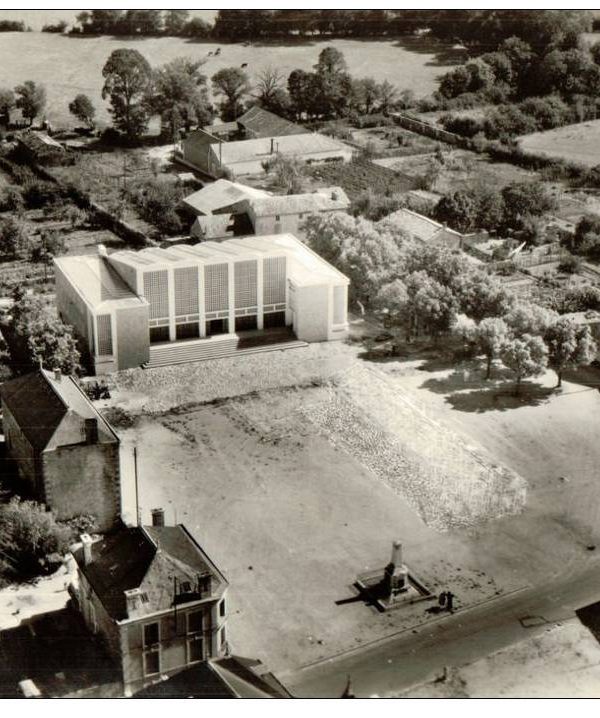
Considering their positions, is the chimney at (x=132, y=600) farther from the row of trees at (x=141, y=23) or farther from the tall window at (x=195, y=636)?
the row of trees at (x=141, y=23)

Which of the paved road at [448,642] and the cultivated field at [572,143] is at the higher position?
the cultivated field at [572,143]

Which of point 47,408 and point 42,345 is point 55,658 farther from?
point 42,345

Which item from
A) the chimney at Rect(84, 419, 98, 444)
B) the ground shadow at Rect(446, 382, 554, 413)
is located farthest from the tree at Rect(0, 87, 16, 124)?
the chimney at Rect(84, 419, 98, 444)

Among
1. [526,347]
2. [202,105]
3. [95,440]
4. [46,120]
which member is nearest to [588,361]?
[526,347]

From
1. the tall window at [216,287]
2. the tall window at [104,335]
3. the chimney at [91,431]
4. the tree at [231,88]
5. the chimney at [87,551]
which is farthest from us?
the tree at [231,88]

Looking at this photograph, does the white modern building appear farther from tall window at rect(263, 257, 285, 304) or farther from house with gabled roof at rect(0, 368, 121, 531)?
house with gabled roof at rect(0, 368, 121, 531)

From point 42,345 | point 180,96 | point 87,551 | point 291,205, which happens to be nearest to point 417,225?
point 291,205

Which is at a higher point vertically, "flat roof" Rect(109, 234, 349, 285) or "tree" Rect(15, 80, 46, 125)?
"tree" Rect(15, 80, 46, 125)

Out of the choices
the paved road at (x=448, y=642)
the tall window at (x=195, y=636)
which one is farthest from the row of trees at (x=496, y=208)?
the tall window at (x=195, y=636)
